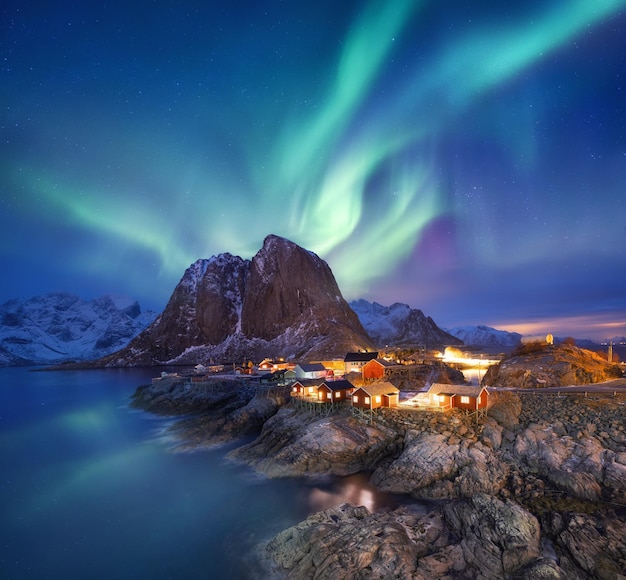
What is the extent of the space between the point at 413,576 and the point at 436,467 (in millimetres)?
11469

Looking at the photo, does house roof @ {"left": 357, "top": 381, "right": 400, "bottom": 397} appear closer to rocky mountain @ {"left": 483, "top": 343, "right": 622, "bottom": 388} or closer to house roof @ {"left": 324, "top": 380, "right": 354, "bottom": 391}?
house roof @ {"left": 324, "top": 380, "right": 354, "bottom": 391}

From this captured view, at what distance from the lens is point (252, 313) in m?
169

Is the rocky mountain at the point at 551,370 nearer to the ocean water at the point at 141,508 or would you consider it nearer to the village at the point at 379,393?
the village at the point at 379,393

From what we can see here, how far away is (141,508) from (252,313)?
14219cm

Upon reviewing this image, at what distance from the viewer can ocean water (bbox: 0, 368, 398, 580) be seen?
21125mm

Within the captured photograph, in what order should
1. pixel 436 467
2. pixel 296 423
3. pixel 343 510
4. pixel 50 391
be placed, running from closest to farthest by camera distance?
pixel 343 510 < pixel 436 467 < pixel 296 423 < pixel 50 391

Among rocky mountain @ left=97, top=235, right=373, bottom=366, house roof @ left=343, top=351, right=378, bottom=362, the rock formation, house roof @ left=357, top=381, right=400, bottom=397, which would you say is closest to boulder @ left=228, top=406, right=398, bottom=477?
house roof @ left=357, top=381, right=400, bottom=397

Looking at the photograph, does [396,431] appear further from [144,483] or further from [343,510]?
[144,483]

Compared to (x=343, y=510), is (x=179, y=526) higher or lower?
lower

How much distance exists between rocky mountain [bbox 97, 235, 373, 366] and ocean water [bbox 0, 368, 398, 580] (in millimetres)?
100676

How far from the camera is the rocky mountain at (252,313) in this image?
15238 centimetres

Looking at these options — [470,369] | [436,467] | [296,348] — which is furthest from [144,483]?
[296,348]

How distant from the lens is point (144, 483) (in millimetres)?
32562

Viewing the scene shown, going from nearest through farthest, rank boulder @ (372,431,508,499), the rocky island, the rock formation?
the rock formation < the rocky island < boulder @ (372,431,508,499)
